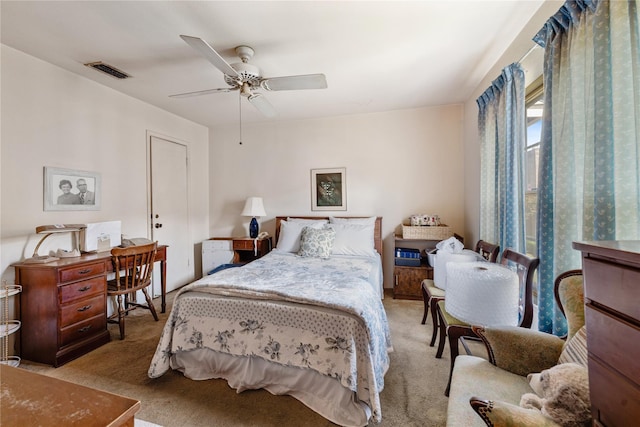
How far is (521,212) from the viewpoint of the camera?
1953 mm

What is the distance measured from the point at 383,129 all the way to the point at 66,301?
3.92 meters

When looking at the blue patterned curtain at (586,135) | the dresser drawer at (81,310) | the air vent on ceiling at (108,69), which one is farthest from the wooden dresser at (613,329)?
the air vent on ceiling at (108,69)

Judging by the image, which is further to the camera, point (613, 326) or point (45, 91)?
point (45, 91)

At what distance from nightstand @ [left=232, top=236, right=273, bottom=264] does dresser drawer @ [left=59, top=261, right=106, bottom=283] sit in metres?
1.65

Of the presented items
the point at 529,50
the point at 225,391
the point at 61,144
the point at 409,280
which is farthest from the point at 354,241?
the point at 61,144

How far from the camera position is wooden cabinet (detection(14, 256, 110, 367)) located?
204cm

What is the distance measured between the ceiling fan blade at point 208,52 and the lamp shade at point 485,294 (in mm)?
1977

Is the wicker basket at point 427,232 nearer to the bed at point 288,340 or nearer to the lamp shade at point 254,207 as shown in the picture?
the bed at point 288,340

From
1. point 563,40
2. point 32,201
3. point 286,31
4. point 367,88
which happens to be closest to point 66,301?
point 32,201

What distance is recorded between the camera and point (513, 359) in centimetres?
122

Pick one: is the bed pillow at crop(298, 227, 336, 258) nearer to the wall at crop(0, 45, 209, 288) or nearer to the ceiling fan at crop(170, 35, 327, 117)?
the ceiling fan at crop(170, 35, 327, 117)

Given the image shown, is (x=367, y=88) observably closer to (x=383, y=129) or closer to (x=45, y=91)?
(x=383, y=129)

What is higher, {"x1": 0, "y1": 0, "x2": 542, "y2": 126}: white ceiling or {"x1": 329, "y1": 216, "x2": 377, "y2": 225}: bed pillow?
{"x1": 0, "y1": 0, "x2": 542, "y2": 126}: white ceiling

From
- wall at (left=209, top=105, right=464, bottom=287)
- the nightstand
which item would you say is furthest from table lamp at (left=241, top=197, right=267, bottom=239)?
wall at (left=209, top=105, right=464, bottom=287)
